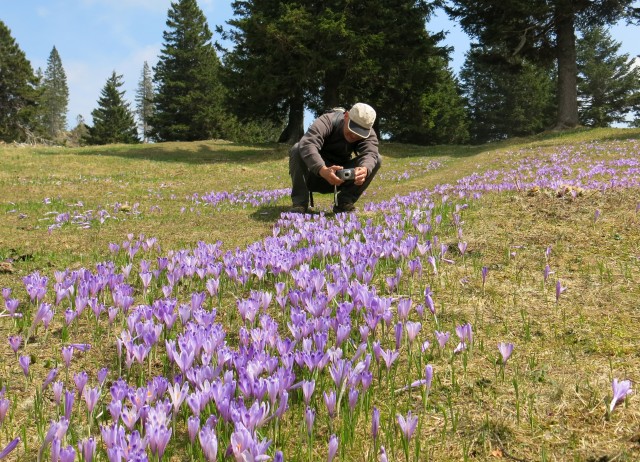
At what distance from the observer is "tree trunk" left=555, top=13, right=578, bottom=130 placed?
26.8m

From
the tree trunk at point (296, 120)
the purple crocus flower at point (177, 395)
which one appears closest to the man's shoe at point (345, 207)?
the purple crocus flower at point (177, 395)

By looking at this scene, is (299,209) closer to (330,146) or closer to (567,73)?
(330,146)

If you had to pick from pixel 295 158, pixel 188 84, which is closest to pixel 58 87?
pixel 188 84

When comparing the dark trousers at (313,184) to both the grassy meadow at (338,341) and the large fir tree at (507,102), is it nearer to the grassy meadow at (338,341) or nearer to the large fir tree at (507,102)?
the grassy meadow at (338,341)

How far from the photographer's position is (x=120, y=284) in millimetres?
3484

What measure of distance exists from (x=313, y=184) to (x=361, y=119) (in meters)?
1.87

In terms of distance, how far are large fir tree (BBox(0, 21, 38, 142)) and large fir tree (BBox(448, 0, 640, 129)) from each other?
45.9m

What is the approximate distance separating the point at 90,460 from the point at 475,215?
5.83m

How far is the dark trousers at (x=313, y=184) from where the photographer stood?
757 centimetres

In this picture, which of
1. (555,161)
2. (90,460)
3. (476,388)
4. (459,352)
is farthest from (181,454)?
(555,161)

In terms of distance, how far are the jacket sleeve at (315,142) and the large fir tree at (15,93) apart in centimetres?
5362

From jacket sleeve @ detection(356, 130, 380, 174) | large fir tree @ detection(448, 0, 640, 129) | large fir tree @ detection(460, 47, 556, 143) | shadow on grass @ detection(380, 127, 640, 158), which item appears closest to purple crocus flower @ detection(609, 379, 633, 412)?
jacket sleeve @ detection(356, 130, 380, 174)

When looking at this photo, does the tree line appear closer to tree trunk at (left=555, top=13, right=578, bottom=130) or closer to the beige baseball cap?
tree trunk at (left=555, top=13, right=578, bottom=130)

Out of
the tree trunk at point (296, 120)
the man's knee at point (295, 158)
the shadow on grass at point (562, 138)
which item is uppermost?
the tree trunk at point (296, 120)
